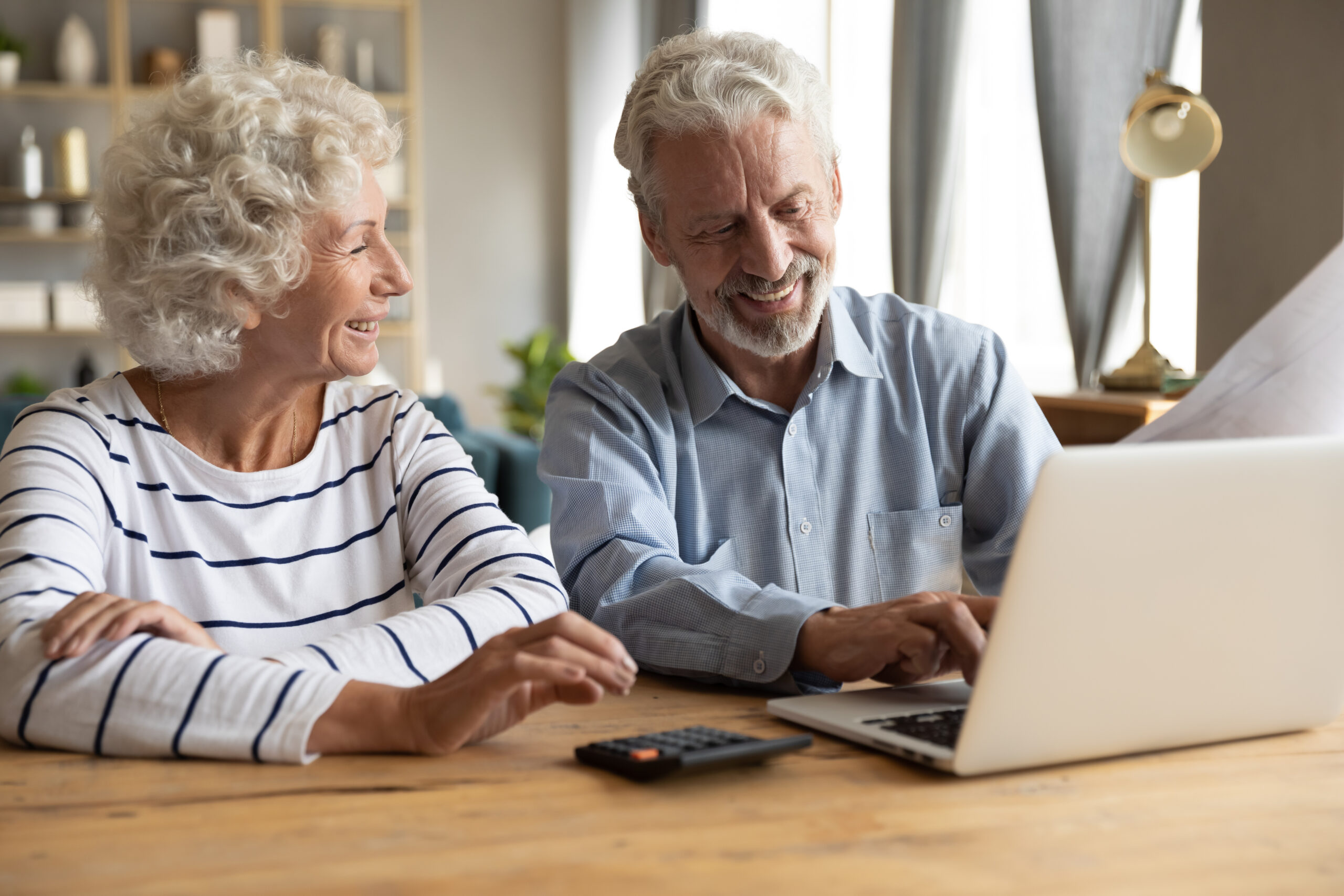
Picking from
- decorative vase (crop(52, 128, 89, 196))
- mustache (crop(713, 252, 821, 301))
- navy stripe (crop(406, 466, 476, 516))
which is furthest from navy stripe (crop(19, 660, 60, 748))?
decorative vase (crop(52, 128, 89, 196))

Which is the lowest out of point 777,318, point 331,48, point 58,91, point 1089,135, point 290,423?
point 290,423

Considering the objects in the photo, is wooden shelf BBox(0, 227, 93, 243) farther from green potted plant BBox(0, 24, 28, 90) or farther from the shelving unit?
green potted plant BBox(0, 24, 28, 90)

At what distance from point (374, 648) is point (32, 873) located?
389 mm

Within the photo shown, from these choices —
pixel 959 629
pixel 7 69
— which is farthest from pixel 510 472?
pixel 7 69

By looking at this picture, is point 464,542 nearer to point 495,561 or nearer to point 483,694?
point 495,561

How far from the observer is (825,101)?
5.25 ft

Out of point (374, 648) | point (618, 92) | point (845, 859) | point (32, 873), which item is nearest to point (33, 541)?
point (374, 648)

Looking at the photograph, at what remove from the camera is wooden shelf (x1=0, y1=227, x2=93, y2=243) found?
19.4 feet

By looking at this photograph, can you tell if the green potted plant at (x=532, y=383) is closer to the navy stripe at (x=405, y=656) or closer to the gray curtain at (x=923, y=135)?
the gray curtain at (x=923, y=135)

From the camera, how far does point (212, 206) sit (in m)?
1.31

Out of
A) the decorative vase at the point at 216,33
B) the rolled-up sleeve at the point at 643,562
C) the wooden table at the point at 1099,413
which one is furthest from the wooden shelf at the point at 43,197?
the rolled-up sleeve at the point at 643,562

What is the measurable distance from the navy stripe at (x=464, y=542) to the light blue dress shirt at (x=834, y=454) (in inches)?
4.0

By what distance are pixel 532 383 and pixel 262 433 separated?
528 cm

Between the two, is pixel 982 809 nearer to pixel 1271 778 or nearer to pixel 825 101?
pixel 1271 778
